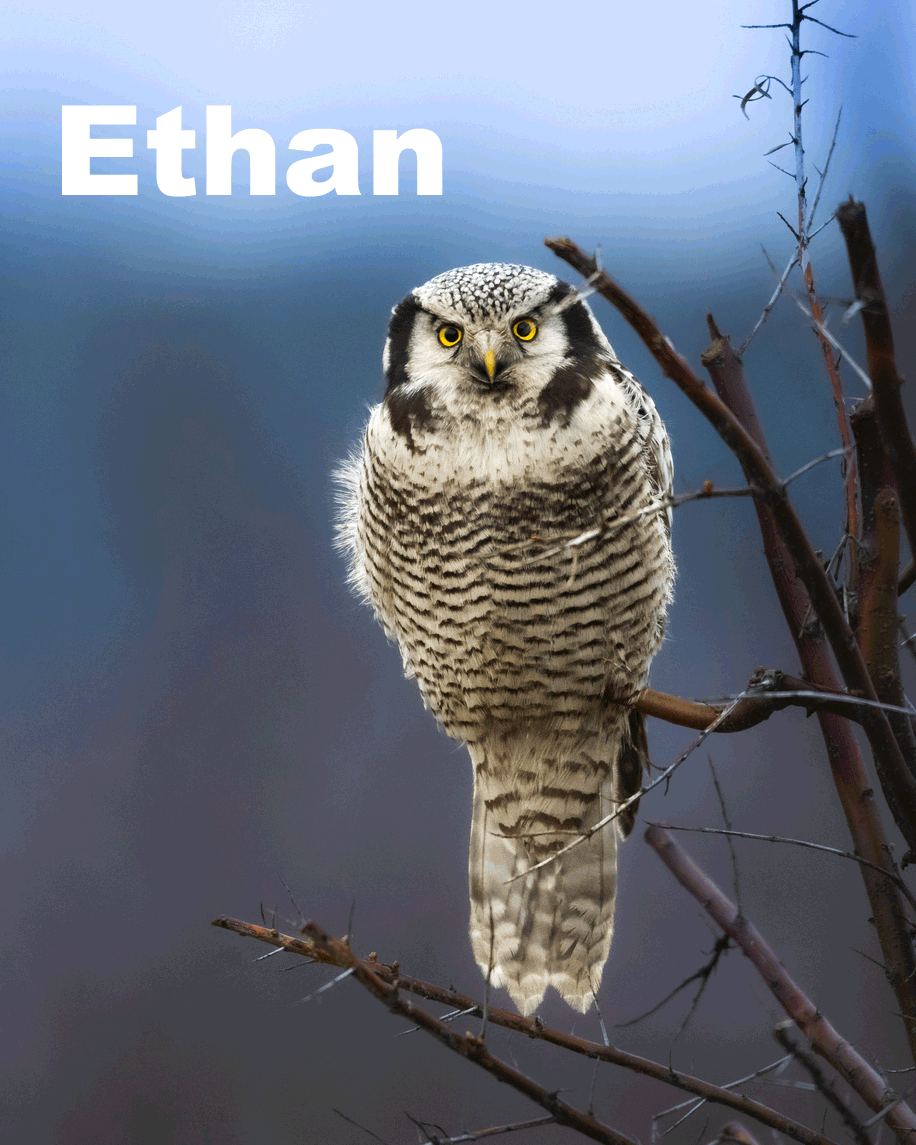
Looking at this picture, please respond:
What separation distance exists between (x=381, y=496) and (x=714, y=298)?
46.8 inches

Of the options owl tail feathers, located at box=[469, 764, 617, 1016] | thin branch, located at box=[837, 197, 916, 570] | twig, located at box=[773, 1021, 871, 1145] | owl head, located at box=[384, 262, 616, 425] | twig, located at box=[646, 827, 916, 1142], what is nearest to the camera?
thin branch, located at box=[837, 197, 916, 570]

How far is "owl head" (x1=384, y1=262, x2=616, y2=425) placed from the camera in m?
1.02

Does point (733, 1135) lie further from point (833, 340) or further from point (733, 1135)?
point (833, 340)

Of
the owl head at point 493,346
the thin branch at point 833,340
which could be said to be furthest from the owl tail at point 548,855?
the thin branch at point 833,340

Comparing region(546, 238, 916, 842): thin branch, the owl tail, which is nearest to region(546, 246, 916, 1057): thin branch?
region(546, 238, 916, 842): thin branch

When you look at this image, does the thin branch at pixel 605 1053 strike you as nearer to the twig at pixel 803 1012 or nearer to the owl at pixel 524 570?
the twig at pixel 803 1012

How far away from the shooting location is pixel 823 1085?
52 cm

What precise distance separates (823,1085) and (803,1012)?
0.16m

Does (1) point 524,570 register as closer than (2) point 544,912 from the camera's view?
Yes

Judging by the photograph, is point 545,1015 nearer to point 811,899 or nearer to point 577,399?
point 811,899

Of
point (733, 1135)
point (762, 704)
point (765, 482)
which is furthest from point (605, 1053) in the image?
Result: point (765, 482)

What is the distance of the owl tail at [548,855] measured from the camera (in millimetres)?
1232

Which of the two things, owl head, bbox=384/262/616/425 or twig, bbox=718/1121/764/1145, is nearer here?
twig, bbox=718/1121/764/1145

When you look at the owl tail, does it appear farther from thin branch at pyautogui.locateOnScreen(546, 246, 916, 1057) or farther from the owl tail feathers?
thin branch at pyautogui.locateOnScreen(546, 246, 916, 1057)
